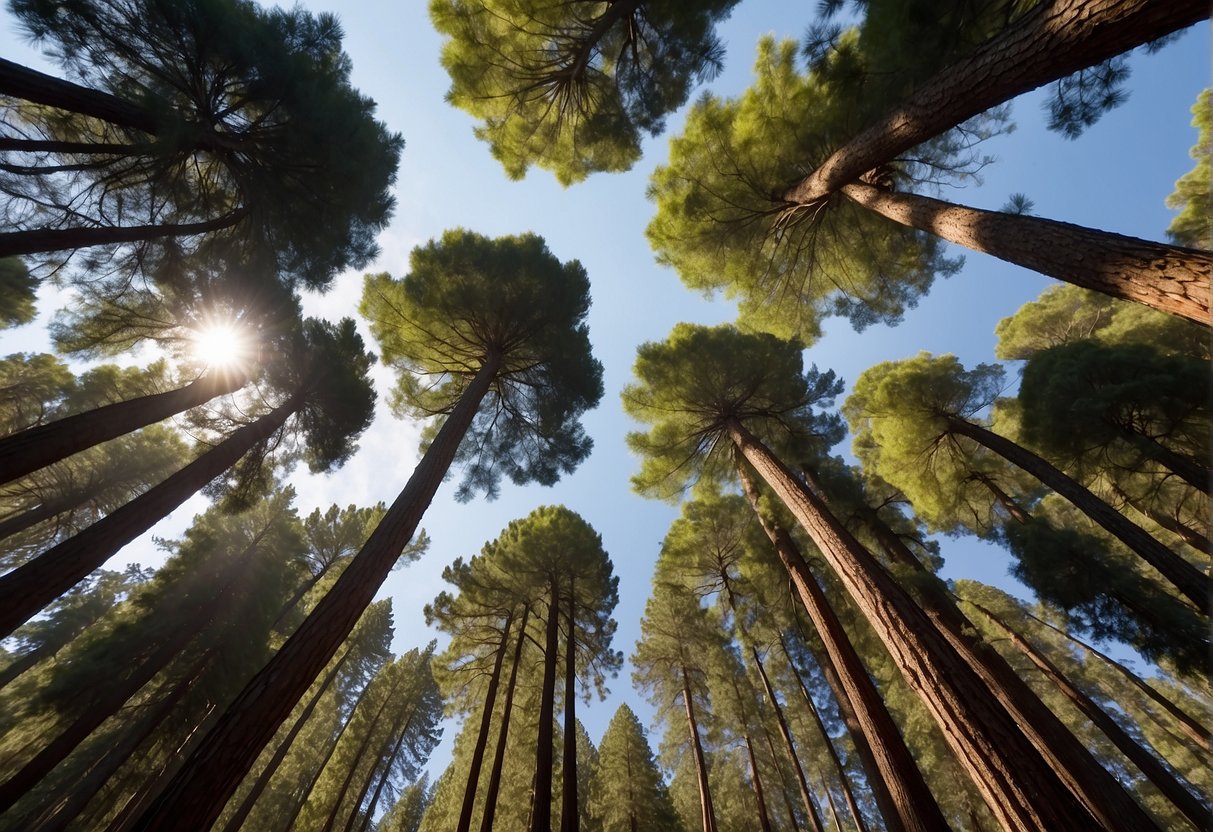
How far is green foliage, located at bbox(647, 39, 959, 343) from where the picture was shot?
25.5ft

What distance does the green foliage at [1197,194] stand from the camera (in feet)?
32.4

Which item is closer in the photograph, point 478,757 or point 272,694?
point 272,694

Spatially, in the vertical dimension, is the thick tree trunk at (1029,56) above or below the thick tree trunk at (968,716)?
above

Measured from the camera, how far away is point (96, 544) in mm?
4914

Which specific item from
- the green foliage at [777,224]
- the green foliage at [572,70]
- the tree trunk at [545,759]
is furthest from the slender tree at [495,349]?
the tree trunk at [545,759]

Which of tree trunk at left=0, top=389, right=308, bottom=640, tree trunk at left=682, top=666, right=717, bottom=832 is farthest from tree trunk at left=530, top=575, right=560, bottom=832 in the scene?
tree trunk at left=0, top=389, right=308, bottom=640

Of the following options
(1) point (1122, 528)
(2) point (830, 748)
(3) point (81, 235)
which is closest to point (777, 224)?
(1) point (1122, 528)

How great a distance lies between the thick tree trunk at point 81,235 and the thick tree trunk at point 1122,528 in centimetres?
1413

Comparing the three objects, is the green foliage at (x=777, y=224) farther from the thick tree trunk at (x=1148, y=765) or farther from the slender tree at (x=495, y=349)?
the thick tree trunk at (x=1148, y=765)

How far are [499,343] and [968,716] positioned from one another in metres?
8.32

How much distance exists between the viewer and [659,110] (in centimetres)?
902

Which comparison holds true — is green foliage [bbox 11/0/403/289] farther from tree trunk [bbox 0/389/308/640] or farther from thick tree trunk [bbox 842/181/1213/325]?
thick tree trunk [bbox 842/181/1213/325]

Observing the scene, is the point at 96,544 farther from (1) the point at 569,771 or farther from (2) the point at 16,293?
(2) the point at 16,293

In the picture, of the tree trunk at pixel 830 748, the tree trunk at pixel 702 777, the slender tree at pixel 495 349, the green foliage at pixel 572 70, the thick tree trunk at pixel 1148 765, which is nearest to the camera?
the thick tree trunk at pixel 1148 765
